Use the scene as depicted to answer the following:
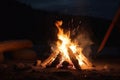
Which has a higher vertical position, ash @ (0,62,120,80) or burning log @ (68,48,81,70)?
burning log @ (68,48,81,70)

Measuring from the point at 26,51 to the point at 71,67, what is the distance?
10.8 feet

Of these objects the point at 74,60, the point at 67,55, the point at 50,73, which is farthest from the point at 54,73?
the point at 67,55

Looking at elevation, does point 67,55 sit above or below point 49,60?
above

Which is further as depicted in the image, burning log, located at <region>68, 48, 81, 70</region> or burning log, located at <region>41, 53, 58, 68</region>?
burning log, located at <region>41, 53, 58, 68</region>

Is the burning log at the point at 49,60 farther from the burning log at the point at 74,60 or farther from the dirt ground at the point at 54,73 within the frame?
the burning log at the point at 74,60

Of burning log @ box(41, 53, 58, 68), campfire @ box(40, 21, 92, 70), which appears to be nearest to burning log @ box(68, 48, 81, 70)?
campfire @ box(40, 21, 92, 70)

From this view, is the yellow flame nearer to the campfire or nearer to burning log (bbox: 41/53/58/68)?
the campfire

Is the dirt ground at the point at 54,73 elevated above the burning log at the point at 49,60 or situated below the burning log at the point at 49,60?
below

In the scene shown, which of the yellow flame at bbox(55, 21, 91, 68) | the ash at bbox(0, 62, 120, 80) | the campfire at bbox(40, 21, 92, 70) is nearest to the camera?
the ash at bbox(0, 62, 120, 80)

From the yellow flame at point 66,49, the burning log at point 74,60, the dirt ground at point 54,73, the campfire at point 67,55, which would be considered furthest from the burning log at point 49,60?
the burning log at point 74,60

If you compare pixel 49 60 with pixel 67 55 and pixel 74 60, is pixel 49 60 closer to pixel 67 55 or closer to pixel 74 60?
pixel 67 55

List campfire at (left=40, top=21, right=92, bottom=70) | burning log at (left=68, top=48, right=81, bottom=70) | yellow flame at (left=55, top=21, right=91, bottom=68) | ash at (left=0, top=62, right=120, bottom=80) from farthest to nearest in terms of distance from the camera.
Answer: yellow flame at (left=55, top=21, right=91, bottom=68)
campfire at (left=40, top=21, right=92, bottom=70)
burning log at (left=68, top=48, right=81, bottom=70)
ash at (left=0, top=62, right=120, bottom=80)

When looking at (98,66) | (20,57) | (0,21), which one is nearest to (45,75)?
(98,66)

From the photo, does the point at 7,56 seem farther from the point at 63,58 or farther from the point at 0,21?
the point at 0,21
